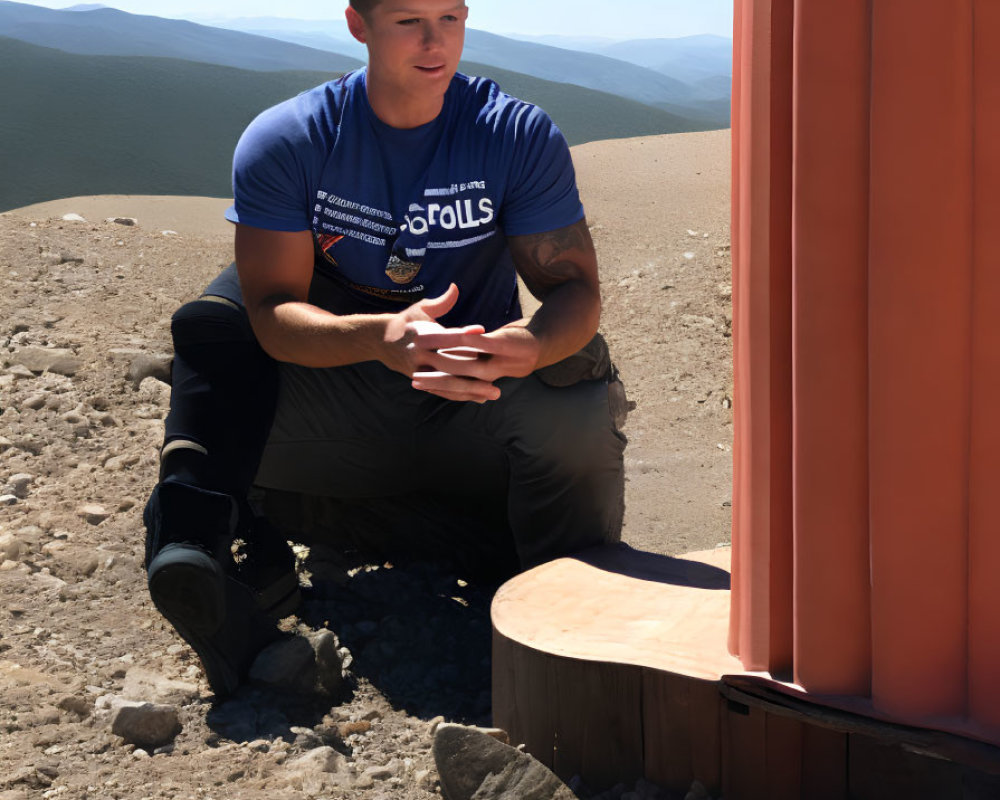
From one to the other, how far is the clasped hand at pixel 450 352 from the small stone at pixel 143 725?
738 mm

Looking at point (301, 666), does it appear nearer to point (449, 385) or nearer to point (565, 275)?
point (449, 385)

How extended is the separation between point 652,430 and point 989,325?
312 cm

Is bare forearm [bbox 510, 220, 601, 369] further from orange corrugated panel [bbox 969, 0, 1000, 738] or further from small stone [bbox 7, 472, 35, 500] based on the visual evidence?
small stone [bbox 7, 472, 35, 500]

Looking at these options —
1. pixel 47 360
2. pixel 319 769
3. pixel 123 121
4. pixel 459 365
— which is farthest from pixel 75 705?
pixel 123 121

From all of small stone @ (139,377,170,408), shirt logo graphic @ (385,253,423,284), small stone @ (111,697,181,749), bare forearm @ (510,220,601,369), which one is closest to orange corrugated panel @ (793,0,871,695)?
bare forearm @ (510,220,601,369)

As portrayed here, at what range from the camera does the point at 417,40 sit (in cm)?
257

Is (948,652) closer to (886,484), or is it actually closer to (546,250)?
(886,484)

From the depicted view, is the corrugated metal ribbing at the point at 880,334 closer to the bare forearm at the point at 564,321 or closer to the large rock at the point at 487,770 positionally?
the large rock at the point at 487,770

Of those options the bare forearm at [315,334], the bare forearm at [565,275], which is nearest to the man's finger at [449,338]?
the bare forearm at [315,334]

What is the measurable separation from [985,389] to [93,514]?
95.0 inches

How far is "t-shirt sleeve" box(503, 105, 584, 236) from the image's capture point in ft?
8.73

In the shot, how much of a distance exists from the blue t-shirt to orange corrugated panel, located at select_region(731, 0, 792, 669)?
1.04 meters

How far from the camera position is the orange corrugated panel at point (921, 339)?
139 centimetres

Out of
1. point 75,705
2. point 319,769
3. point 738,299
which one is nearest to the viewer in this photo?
point 738,299
